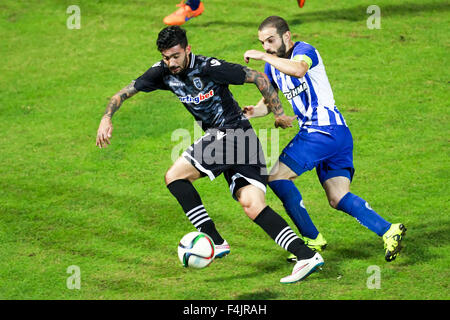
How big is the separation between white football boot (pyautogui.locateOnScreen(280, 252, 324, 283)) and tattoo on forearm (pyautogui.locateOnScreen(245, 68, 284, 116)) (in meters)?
1.22

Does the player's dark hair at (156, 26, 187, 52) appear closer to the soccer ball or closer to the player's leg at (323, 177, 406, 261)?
the soccer ball

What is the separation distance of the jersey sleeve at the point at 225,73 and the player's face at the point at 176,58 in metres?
0.20

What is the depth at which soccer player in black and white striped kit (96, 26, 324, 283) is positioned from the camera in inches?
227

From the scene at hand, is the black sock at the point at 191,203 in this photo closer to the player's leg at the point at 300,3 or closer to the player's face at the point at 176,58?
the player's face at the point at 176,58

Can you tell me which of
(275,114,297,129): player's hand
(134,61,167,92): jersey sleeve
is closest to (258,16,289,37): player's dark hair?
(275,114,297,129): player's hand

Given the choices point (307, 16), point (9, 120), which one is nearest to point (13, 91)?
point (9, 120)

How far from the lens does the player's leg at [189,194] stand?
5.88 metres

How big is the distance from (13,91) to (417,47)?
6.50 metres

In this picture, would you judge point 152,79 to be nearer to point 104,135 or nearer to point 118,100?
point 118,100

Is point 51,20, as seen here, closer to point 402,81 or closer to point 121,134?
point 121,134

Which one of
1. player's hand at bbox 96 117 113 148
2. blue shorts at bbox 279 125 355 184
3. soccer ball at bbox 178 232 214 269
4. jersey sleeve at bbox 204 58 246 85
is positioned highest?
jersey sleeve at bbox 204 58 246 85

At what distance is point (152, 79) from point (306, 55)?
1.32m

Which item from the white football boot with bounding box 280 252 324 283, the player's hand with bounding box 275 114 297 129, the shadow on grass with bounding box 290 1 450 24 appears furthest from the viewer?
the shadow on grass with bounding box 290 1 450 24

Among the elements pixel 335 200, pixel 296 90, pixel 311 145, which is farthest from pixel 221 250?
pixel 296 90
